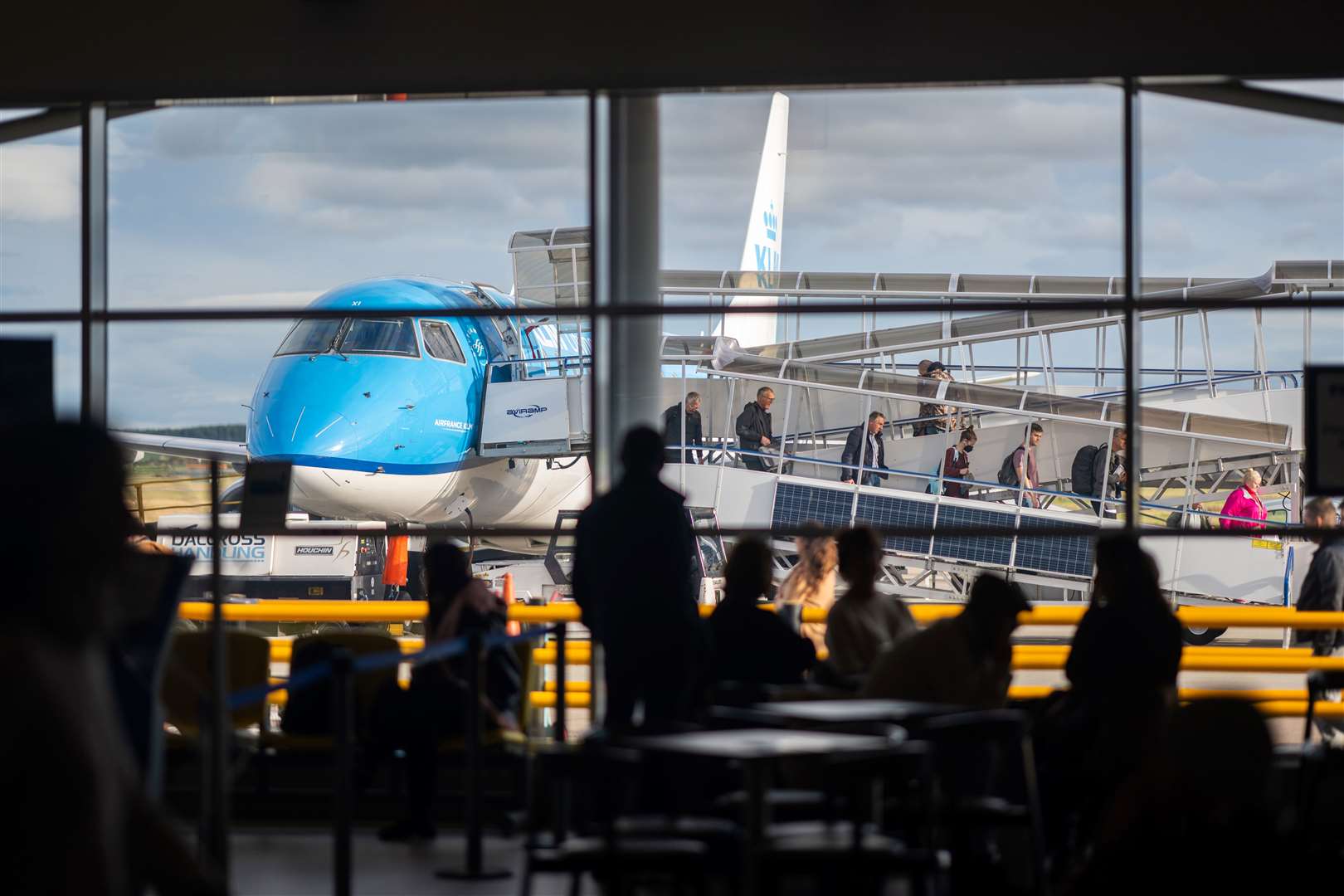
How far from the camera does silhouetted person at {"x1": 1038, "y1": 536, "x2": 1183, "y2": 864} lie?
11.0ft

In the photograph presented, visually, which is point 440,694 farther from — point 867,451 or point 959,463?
point 959,463

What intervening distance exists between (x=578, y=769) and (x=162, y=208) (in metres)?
24.6

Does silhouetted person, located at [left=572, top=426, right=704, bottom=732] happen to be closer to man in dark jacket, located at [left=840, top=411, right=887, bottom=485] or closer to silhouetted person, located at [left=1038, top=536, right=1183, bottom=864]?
silhouetted person, located at [left=1038, top=536, right=1183, bottom=864]

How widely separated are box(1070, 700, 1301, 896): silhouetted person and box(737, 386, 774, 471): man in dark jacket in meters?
10.1

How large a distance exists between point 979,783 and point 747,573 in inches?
32.9

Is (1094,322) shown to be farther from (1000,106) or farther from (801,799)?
(1000,106)

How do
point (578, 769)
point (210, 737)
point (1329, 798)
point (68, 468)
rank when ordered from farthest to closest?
point (1329, 798) < point (210, 737) < point (578, 769) < point (68, 468)

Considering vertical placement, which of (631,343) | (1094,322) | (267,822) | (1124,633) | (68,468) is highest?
(1094,322)

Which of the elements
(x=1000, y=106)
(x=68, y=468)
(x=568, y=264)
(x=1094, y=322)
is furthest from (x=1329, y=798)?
(x=1000, y=106)

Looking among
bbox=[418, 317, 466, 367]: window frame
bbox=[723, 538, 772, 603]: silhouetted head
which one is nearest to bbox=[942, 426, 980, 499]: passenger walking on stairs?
bbox=[418, 317, 466, 367]: window frame

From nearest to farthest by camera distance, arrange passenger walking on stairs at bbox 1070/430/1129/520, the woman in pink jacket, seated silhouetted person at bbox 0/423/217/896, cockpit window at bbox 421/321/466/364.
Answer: seated silhouetted person at bbox 0/423/217/896 → the woman in pink jacket → passenger walking on stairs at bbox 1070/430/1129/520 → cockpit window at bbox 421/321/466/364

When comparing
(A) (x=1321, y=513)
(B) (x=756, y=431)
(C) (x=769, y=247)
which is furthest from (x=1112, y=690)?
(C) (x=769, y=247)

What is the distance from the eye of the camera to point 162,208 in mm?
25016

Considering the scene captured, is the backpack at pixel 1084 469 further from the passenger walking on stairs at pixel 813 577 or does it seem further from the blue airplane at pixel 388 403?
the passenger walking on stairs at pixel 813 577
